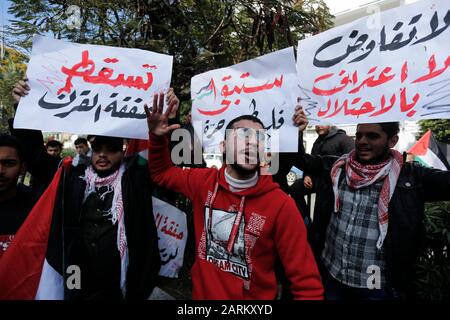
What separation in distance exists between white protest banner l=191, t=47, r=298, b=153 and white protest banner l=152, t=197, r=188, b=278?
17.9 inches

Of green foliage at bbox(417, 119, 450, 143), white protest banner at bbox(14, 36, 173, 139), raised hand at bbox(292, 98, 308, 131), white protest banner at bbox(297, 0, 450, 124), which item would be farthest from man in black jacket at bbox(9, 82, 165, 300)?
green foliage at bbox(417, 119, 450, 143)

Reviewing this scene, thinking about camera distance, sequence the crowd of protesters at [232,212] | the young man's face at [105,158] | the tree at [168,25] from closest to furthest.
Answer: the crowd of protesters at [232,212]
the young man's face at [105,158]
the tree at [168,25]

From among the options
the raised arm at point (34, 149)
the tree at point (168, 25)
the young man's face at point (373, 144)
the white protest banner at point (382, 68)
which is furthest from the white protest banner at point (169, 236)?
the tree at point (168, 25)

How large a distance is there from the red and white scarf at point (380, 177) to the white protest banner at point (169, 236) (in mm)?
968

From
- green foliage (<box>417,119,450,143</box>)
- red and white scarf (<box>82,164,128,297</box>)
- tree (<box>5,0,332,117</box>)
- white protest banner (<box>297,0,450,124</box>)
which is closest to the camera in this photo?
white protest banner (<box>297,0,450,124</box>)

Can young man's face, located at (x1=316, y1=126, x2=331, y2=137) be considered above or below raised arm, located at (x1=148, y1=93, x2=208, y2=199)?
above

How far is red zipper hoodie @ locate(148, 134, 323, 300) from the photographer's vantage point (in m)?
1.51

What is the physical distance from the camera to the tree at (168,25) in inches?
145

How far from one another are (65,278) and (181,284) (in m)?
2.13

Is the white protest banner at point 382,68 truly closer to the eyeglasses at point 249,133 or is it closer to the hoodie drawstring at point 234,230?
the eyeglasses at point 249,133

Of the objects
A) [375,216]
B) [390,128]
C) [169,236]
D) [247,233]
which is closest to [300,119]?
[390,128]

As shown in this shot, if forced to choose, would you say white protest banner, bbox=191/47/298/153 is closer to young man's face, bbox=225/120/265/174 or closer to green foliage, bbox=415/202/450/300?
young man's face, bbox=225/120/265/174

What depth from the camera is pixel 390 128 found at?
6.31 feet
